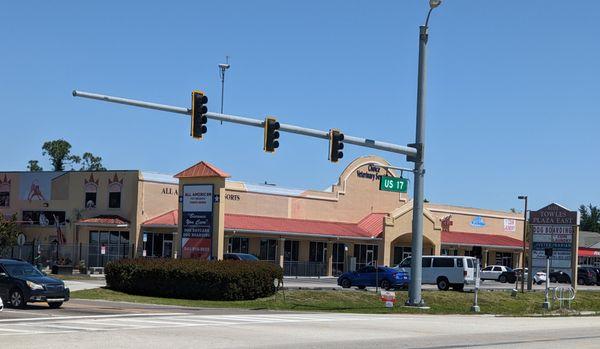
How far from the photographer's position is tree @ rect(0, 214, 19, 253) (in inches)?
2331

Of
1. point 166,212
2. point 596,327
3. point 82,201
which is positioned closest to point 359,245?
point 166,212

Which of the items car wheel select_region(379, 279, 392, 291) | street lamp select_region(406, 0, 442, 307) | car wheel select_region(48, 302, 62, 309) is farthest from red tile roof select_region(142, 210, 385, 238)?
car wheel select_region(48, 302, 62, 309)

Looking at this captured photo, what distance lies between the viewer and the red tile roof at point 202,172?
138 ft

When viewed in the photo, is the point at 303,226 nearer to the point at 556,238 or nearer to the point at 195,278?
the point at 556,238

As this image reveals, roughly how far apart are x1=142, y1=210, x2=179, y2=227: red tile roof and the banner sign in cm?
1330

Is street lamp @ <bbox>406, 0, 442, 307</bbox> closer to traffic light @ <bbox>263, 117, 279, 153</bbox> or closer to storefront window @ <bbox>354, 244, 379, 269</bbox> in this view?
traffic light @ <bbox>263, 117, 279, 153</bbox>

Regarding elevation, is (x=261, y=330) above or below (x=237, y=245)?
below

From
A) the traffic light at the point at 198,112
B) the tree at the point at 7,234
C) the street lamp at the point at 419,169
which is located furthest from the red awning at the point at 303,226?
the traffic light at the point at 198,112

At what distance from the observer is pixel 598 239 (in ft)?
343

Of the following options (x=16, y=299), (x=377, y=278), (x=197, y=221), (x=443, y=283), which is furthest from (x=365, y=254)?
(x=16, y=299)

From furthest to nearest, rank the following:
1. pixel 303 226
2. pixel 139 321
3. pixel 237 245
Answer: pixel 303 226 < pixel 237 245 < pixel 139 321

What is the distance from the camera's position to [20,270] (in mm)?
28312

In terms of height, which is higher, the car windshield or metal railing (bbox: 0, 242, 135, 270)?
the car windshield

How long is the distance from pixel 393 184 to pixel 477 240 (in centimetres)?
4804
